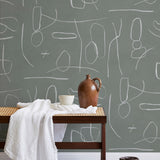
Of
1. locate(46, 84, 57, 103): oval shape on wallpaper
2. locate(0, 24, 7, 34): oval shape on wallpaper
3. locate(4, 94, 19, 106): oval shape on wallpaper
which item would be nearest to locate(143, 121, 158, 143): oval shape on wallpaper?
locate(46, 84, 57, 103): oval shape on wallpaper

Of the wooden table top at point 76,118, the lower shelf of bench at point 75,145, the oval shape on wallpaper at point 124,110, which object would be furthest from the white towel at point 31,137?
the oval shape on wallpaper at point 124,110

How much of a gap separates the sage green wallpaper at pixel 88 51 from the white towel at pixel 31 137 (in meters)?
0.70

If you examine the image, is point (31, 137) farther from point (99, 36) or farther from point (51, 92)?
point (99, 36)

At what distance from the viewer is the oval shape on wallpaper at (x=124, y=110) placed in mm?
→ 3008

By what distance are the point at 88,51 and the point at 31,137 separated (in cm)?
105

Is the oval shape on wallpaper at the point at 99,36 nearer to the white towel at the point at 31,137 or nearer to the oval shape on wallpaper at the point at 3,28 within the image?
the oval shape on wallpaper at the point at 3,28

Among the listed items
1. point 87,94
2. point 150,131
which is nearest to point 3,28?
point 87,94

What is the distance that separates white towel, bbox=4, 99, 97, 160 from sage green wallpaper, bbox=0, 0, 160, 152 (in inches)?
27.7

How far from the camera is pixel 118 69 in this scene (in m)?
3.00

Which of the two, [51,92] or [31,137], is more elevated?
[51,92]

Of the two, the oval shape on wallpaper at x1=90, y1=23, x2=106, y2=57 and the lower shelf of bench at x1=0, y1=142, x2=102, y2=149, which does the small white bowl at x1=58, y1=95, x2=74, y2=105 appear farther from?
the oval shape on wallpaper at x1=90, y1=23, x2=106, y2=57

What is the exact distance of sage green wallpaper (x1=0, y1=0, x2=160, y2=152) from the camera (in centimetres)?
299

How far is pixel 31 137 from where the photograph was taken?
2.32m

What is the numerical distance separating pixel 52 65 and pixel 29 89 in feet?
1.02
